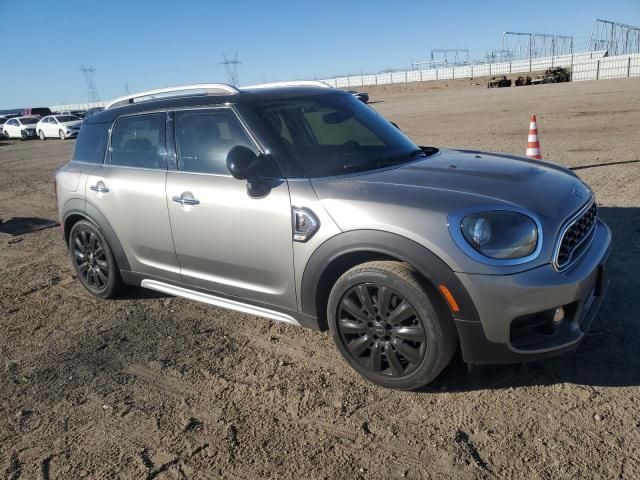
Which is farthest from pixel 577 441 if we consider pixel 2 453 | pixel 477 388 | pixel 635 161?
pixel 635 161

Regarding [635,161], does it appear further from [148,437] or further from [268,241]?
[148,437]

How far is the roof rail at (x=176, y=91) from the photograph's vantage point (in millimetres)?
3938

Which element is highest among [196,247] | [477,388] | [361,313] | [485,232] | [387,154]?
[387,154]

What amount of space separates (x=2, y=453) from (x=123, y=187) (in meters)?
2.12

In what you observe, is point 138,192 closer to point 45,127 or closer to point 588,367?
point 588,367

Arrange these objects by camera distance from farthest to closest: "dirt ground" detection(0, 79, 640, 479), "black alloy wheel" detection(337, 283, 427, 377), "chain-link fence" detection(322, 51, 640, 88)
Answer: "chain-link fence" detection(322, 51, 640, 88)
"black alloy wheel" detection(337, 283, 427, 377)
"dirt ground" detection(0, 79, 640, 479)

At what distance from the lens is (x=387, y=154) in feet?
12.5

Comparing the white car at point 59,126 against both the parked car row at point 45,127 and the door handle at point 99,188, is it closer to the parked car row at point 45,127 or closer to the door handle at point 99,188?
the parked car row at point 45,127

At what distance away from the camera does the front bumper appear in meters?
2.62

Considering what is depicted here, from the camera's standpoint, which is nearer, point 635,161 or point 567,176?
point 567,176

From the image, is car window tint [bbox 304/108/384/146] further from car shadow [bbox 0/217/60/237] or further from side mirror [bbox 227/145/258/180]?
car shadow [bbox 0/217/60/237]

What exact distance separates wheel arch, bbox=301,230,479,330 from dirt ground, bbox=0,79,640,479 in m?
0.53

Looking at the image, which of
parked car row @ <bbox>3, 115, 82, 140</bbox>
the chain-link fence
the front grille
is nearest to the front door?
the front grille

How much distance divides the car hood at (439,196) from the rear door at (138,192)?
144 centimetres
